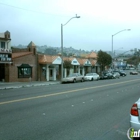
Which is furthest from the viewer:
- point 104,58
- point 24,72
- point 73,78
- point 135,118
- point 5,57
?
point 104,58

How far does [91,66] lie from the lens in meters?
56.9

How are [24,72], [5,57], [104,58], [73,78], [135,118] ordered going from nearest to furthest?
[135,118]
[5,57]
[73,78]
[24,72]
[104,58]

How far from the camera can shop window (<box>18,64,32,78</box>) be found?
1415 inches

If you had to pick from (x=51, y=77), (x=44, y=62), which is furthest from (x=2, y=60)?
(x=51, y=77)

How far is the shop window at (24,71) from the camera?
118 feet

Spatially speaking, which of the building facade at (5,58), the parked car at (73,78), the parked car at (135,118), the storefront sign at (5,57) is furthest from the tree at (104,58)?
the parked car at (135,118)

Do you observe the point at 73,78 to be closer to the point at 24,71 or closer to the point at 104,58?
the point at 24,71

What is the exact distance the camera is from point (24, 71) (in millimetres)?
36656

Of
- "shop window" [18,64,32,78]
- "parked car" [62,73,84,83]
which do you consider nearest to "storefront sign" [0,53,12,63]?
"shop window" [18,64,32,78]

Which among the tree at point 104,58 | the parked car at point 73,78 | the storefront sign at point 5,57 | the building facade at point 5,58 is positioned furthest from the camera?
the tree at point 104,58

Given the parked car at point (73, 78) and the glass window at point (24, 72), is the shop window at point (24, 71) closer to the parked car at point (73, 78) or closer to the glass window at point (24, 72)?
the glass window at point (24, 72)

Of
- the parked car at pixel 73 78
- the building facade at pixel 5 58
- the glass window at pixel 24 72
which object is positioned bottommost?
the parked car at pixel 73 78

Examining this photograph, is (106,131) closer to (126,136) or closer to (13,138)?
(126,136)

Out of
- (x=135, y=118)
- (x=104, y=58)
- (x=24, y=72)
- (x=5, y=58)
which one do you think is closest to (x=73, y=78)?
(x=24, y=72)
